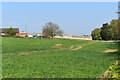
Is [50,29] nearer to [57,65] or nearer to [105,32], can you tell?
[105,32]

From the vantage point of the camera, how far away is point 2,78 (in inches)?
344

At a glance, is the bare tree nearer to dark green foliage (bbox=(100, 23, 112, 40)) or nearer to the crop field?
dark green foliage (bbox=(100, 23, 112, 40))

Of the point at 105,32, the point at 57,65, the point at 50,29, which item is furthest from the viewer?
the point at 50,29

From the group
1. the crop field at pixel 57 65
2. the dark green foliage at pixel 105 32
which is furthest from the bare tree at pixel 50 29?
the crop field at pixel 57 65

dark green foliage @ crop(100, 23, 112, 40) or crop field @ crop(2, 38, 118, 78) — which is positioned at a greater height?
dark green foliage @ crop(100, 23, 112, 40)

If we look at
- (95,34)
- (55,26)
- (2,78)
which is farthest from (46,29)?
(2,78)

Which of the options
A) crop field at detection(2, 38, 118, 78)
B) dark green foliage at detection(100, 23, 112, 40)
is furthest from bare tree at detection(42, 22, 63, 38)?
crop field at detection(2, 38, 118, 78)

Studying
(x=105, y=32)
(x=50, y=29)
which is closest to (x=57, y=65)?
(x=105, y=32)

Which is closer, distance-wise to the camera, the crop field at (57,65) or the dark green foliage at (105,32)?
the crop field at (57,65)

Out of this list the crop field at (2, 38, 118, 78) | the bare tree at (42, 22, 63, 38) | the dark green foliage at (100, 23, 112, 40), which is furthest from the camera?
the bare tree at (42, 22, 63, 38)

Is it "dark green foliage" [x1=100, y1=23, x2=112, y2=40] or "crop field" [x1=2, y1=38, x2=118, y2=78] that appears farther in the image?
"dark green foliage" [x1=100, y1=23, x2=112, y2=40]

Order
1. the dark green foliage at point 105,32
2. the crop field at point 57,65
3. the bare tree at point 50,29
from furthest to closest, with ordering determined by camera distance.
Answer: the bare tree at point 50,29 → the dark green foliage at point 105,32 → the crop field at point 57,65

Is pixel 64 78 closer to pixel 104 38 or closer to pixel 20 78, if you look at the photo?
pixel 20 78

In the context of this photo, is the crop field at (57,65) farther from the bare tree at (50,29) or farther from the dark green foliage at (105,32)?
the bare tree at (50,29)
